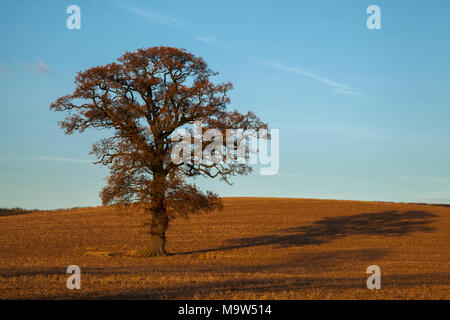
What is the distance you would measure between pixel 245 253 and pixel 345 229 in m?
16.8

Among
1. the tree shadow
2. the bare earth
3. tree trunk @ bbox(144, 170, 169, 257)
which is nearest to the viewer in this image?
the bare earth

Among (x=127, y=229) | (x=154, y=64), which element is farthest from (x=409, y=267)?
(x=127, y=229)

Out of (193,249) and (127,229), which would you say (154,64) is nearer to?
(193,249)

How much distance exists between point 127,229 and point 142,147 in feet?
57.8

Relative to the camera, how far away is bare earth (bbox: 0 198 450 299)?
1572 cm

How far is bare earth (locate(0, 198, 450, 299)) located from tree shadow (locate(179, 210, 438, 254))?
0.10 metres

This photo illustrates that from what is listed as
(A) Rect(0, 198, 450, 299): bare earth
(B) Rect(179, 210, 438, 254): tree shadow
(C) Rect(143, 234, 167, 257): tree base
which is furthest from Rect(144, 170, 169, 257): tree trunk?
(B) Rect(179, 210, 438, 254): tree shadow

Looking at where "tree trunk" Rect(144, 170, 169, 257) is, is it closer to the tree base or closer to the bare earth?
the tree base

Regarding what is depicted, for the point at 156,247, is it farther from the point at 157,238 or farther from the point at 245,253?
the point at 245,253

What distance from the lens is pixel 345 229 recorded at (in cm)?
4666

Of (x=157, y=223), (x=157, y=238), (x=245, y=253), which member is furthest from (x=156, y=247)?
(x=245, y=253)

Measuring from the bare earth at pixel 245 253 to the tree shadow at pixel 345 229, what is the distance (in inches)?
4.0

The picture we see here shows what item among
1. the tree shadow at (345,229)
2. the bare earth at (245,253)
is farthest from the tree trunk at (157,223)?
the tree shadow at (345,229)
